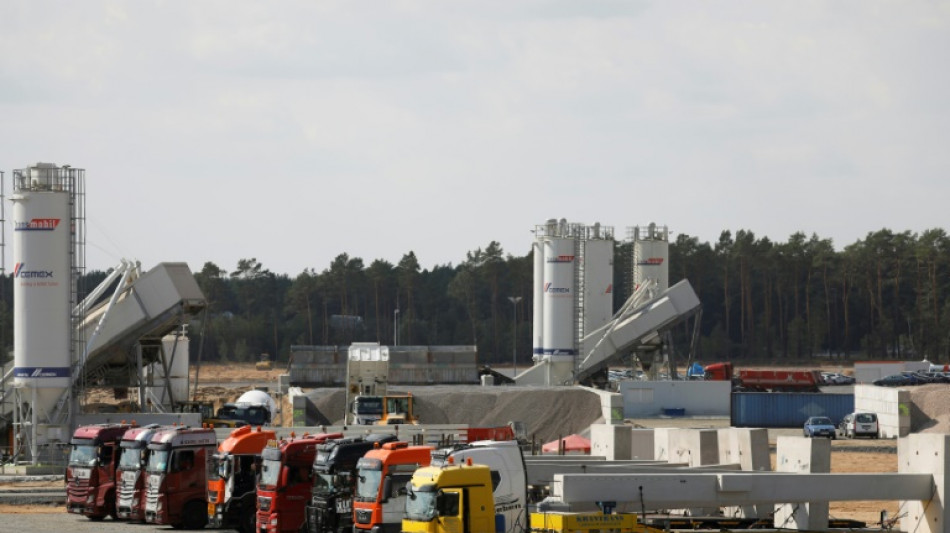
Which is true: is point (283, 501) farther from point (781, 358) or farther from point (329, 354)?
point (781, 358)

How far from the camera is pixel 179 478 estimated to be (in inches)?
1292

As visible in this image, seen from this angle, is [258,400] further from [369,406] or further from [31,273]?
[31,273]

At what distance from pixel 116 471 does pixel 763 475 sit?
52.6 ft

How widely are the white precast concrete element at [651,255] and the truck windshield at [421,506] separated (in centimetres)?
5884

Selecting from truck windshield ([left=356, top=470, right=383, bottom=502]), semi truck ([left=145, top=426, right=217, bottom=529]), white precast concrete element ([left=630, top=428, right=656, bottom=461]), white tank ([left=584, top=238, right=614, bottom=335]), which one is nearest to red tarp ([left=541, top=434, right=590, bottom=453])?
white precast concrete element ([left=630, top=428, right=656, bottom=461])

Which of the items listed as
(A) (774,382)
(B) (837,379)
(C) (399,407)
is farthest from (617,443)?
(B) (837,379)

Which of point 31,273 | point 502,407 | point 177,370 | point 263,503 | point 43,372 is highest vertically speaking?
point 31,273

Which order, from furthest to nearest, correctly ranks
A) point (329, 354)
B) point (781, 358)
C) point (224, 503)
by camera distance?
point (781, 358), point (329, 354), point (224, 503)

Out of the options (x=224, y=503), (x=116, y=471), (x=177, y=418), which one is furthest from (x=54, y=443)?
(x=224, y=503)

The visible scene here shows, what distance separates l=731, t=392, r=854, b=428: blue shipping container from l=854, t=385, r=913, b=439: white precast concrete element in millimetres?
3635

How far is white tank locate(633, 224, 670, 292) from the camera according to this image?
82.3 metres

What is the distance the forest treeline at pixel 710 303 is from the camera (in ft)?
413

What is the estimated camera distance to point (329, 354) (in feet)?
258

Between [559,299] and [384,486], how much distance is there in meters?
49.7
